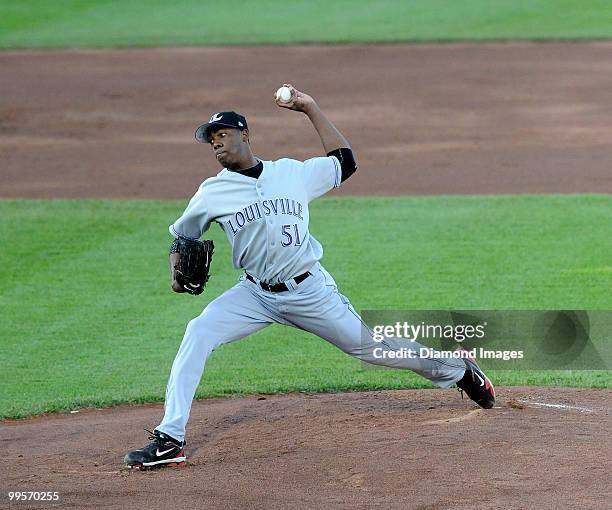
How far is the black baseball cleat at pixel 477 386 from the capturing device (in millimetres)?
6242

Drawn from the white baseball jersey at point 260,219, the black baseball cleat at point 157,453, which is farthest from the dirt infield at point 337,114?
the black baseball cleat at point 157,453

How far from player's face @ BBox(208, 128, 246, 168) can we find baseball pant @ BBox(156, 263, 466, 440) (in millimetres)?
630

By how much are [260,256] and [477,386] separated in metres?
1.37

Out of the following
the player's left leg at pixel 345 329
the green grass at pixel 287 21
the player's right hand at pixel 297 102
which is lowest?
the player's left leg at pixel 345 329

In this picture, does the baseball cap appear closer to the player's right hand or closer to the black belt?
the player's right hand

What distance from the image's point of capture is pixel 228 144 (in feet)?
19.3

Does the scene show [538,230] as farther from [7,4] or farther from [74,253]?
[7,4]

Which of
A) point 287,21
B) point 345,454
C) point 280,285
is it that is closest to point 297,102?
point 280,285

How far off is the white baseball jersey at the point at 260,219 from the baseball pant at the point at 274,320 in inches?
4.6

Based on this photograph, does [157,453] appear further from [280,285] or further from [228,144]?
[228,144]

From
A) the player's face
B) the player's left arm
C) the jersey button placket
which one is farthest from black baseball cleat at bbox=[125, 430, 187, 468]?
the player's left arm

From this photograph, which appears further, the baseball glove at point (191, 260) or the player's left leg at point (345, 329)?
the player's left leg at point (345, 329)

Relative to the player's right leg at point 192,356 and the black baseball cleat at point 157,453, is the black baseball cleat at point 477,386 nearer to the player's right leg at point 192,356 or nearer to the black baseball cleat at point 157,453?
the player's right leg at point 192,356

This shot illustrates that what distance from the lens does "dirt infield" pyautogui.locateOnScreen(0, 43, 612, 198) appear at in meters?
13.1
